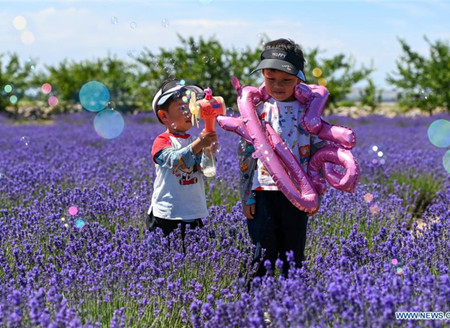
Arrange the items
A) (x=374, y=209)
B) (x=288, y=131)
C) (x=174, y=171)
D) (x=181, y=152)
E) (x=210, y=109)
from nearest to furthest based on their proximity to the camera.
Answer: (x=210, y=109) < (x=288, y=131) < (x=181, y=152) < (x=174, y=171) < (x=374, y=209)

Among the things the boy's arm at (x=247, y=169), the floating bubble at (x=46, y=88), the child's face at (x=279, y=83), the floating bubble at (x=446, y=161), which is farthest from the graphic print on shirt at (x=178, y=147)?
the floating bubble at (x=46, y=88)

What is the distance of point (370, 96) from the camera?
22.0 m

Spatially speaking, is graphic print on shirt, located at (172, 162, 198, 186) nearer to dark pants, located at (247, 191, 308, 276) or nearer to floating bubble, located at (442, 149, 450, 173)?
dark pants, located at (247, 191, 308, 276)

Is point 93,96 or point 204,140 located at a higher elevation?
point 204,140

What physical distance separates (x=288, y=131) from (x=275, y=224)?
1.84ft

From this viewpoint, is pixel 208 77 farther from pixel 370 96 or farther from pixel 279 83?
pixel 279 83

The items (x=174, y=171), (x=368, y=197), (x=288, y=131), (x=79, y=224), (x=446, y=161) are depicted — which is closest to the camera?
(x=288, y=131)

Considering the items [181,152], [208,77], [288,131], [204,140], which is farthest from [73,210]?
[208,77]

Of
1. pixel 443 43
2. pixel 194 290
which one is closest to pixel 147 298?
pixel 194 290

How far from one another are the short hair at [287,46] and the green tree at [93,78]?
715 inches

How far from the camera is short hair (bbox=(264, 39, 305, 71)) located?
3264mm

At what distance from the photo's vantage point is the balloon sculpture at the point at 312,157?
3.12 m

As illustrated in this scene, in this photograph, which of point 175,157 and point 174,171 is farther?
point 174,171

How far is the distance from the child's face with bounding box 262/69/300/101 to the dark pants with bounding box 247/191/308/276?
22.8 inches
